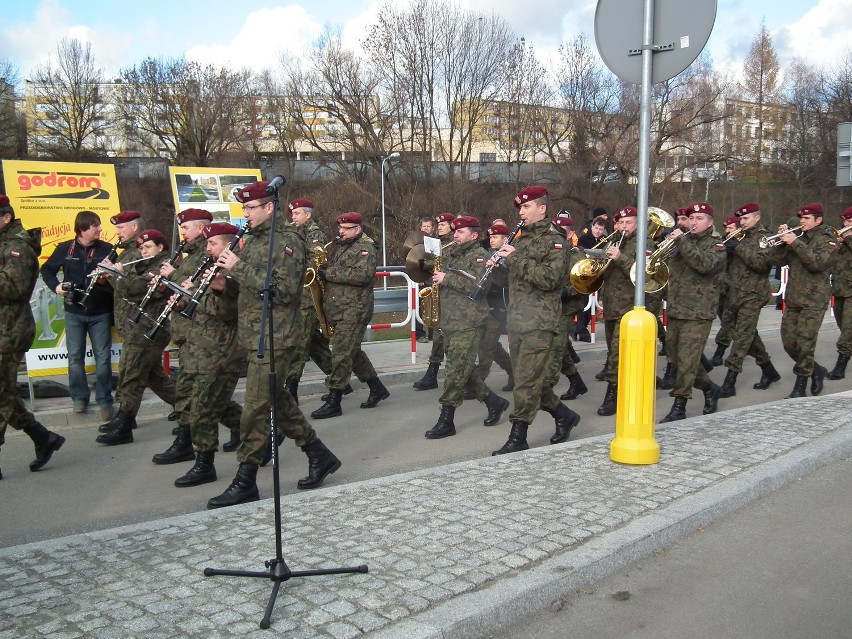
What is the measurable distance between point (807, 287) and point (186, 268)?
264 inches

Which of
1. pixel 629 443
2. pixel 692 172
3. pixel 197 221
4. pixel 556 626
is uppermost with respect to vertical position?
pixel 692 172

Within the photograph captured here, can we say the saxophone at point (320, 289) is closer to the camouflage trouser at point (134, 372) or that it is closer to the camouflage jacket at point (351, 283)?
the camouflage jacket at point (351, 283)

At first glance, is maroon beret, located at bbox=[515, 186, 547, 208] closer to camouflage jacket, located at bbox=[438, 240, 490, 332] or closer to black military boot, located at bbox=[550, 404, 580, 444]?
camouflage jacket, located at bbox=[438, 240, 490, 332]

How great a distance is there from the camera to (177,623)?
3.40m

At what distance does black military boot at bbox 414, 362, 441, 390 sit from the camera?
10180mm

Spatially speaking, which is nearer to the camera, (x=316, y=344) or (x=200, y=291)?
(x=200, y=291)

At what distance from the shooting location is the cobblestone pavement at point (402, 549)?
3.46 meters

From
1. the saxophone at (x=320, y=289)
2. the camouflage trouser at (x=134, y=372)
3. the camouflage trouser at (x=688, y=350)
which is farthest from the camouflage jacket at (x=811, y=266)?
the camouflage trouser at (x=134, y=372)

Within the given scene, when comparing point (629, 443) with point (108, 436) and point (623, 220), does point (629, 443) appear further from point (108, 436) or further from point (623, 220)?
point (108, 436)

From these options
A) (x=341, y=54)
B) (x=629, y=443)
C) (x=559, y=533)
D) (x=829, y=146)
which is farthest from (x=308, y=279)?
(x=829, y=146)

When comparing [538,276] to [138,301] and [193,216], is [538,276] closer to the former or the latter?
[193,216]

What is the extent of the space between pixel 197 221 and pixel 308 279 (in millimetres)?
1886

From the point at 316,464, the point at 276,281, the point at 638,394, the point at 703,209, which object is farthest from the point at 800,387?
the point at 276,281

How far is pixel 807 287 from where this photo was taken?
360 inches
